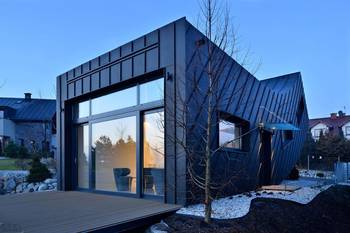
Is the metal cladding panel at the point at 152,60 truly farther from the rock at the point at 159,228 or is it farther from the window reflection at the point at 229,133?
the rock at the point at 159,228

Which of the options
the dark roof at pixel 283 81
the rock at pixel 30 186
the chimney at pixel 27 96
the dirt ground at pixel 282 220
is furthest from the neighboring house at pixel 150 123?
the chimney at pixel 27 96

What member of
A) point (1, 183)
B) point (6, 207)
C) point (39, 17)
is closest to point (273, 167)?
point (6, 207)

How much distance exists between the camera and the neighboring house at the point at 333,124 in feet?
132

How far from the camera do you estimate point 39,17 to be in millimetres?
11984

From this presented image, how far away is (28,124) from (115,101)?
23925 millimetres

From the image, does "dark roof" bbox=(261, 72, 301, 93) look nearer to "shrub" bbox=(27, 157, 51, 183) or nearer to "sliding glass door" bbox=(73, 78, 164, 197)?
"sliding glass door" bbox=(73, 78, 164, 197)

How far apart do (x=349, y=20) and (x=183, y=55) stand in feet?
26.5

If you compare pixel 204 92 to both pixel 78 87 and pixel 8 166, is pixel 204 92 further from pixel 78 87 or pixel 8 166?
pixel 8 166

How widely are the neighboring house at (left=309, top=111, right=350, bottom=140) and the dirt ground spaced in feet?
112

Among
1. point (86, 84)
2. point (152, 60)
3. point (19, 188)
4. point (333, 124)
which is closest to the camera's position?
point (152, 60)

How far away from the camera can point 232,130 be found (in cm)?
941

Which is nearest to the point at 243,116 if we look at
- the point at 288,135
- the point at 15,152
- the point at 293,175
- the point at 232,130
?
the point at 232,130

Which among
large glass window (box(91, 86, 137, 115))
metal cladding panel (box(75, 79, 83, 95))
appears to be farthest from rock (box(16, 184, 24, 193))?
large glass window (box(91, 86, 137, 115))

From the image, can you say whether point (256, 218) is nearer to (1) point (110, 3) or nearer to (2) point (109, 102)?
(2) point (109, 102)
